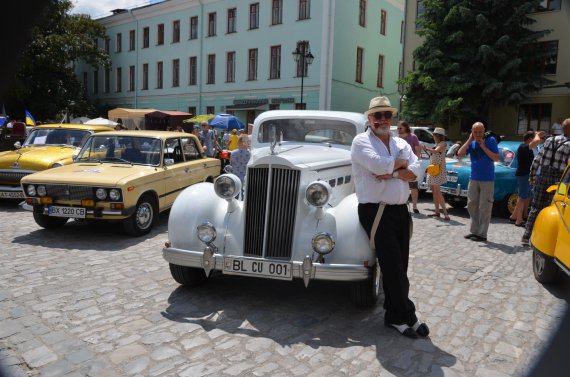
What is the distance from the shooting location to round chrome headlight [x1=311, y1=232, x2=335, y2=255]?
14.1 ft

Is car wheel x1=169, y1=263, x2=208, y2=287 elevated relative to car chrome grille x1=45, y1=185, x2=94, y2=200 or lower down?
lower down

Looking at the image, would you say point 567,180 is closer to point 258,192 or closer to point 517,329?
point 517,329

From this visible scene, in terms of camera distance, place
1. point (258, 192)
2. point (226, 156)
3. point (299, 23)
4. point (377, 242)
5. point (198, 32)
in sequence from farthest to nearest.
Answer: point (198, 32), point (299, 23), point (226, 156), point (258, 192), point (377, 242)

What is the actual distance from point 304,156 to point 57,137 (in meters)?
7.61

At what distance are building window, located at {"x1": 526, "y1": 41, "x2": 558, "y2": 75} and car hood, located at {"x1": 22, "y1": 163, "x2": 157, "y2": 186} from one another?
1814 cm

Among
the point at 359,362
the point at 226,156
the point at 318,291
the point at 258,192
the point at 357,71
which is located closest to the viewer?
the point at 359,362

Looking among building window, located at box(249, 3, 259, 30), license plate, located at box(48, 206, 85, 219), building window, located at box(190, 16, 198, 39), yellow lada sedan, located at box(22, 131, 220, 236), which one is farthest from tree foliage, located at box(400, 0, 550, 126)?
building window, located at box(190, 16, 198, 39)

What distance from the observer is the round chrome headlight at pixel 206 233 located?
4590 millimetres

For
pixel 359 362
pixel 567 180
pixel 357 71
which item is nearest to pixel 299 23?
pixel 357 71

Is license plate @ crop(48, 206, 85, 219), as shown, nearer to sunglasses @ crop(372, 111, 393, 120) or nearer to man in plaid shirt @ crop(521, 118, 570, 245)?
sunglasses @ crop(372, 111, 393, 120)

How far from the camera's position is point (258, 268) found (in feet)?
14.4

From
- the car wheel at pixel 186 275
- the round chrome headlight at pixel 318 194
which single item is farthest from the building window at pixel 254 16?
the round chrome headlight at pixel 318 194

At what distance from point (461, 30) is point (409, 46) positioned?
595cm

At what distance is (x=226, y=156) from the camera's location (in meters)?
14.8
